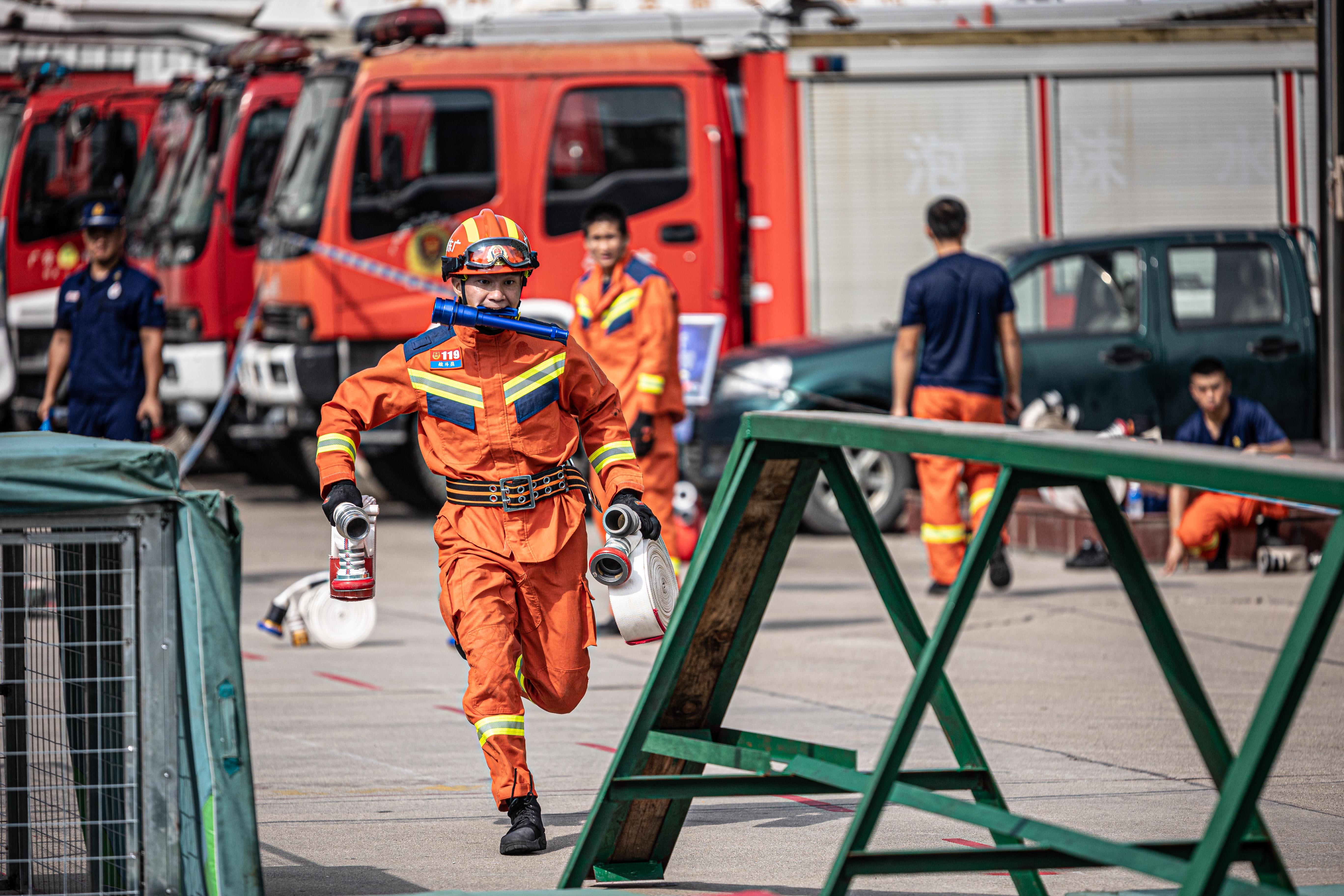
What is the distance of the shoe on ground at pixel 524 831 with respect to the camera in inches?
191

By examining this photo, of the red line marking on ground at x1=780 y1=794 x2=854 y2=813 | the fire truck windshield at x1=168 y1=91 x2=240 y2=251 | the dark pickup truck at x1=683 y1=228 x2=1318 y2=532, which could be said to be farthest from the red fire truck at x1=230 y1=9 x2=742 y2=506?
the red line marking on ground at x1=780 y1=794 x2=854 y2=813

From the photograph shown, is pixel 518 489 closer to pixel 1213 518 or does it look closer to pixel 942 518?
pixel 942 518

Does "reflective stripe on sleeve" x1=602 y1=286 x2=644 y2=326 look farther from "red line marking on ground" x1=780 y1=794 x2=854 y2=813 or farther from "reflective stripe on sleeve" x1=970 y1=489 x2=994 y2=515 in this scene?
"red line marking on ground" x1=780 y1=794 x2=854 y2=813

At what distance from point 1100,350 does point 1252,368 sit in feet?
3.51

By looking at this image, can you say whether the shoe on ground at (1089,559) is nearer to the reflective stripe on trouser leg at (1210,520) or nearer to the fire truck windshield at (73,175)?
the reflective stripe on trouser leg at (1210,520)

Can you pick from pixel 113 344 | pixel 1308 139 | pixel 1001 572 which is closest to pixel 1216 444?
pixel 1001 572

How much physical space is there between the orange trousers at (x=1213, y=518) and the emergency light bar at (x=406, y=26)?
6387 mm

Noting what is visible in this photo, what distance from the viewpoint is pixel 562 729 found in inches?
266

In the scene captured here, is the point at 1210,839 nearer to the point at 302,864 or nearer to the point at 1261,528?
the point at 302,864

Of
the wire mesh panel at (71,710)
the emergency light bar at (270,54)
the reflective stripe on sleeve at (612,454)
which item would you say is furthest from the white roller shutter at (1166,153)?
the wire mesh panel at (71,710)

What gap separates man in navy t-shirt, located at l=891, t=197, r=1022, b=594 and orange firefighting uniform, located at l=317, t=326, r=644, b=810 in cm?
430

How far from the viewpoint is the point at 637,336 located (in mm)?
8508

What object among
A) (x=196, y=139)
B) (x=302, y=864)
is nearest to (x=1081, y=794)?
(x=302, y=864)

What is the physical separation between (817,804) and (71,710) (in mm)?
2318
